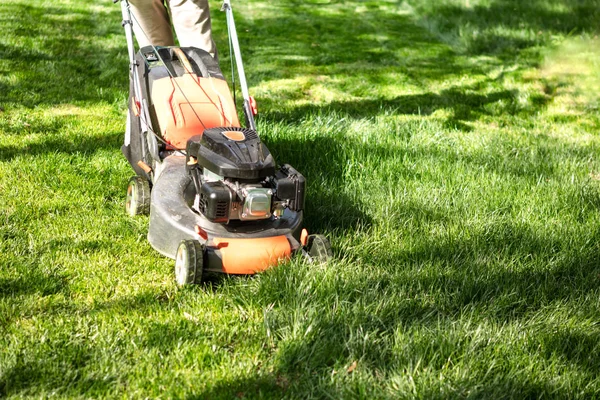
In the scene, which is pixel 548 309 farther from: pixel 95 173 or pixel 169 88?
pixel 95 173

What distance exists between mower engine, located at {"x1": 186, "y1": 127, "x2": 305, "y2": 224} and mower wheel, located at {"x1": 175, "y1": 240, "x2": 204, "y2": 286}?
12 cm

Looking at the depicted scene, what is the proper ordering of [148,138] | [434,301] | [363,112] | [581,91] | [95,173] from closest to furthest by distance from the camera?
[434,301]
[148,138]
[95,173]
[363,112]
[581,91]

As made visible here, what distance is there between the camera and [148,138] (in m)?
3.40

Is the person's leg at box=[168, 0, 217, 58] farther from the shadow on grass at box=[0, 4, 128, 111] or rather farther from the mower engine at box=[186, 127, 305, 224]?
the shadow on grass at box=[0, 4, 128, 111]

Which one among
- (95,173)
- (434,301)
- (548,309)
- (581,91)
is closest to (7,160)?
(95,173)

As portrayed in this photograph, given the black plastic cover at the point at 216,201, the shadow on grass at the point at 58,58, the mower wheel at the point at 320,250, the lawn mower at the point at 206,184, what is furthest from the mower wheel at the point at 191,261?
the shadow on grass at the point at 58,58

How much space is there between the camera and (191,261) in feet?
9.05

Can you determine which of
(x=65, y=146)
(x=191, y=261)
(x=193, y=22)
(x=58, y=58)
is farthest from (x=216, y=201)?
(x=58, y=58)

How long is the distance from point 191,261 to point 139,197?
812mm

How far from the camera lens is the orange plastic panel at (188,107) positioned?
341 cm

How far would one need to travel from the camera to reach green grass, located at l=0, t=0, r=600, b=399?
91.8 inches

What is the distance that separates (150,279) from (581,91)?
189 inches

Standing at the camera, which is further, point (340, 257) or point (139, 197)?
point (139, 197)

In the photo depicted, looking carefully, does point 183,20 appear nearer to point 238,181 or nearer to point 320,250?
point 238,181
